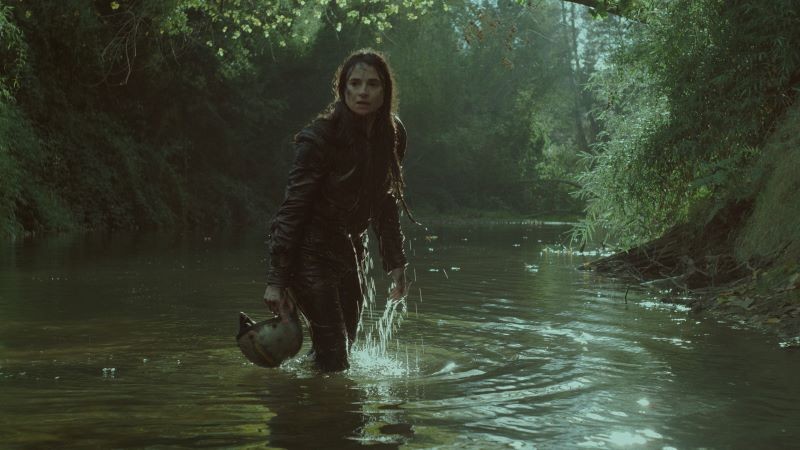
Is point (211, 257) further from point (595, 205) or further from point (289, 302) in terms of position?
point (289, 302)

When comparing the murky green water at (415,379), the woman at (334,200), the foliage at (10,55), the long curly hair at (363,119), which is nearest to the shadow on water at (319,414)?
the murky green water at (415,379)

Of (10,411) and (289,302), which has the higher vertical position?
(289,302)

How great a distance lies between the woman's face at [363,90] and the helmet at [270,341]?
4.47 feet

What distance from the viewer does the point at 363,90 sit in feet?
19.9

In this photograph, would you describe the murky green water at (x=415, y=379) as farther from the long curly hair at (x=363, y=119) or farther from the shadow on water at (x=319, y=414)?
the long curly hair at (x=363, y=119)

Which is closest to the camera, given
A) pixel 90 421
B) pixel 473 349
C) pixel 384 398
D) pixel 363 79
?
pixel 90 421

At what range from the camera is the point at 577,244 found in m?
24.9

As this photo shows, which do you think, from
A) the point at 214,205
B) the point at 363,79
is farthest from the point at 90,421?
the point at 214,205

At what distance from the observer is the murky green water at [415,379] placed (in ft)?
15.6

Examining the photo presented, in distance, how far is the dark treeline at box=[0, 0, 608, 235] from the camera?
73.4 ft

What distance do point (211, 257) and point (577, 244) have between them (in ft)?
33.6

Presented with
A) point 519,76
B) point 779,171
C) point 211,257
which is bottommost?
point 211,257

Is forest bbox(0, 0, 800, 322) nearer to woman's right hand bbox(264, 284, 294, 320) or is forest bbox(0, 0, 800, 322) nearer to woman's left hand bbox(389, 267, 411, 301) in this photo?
woman's left hand bbox(389, 267, 411, 301)

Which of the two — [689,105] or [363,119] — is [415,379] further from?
[689,105]
